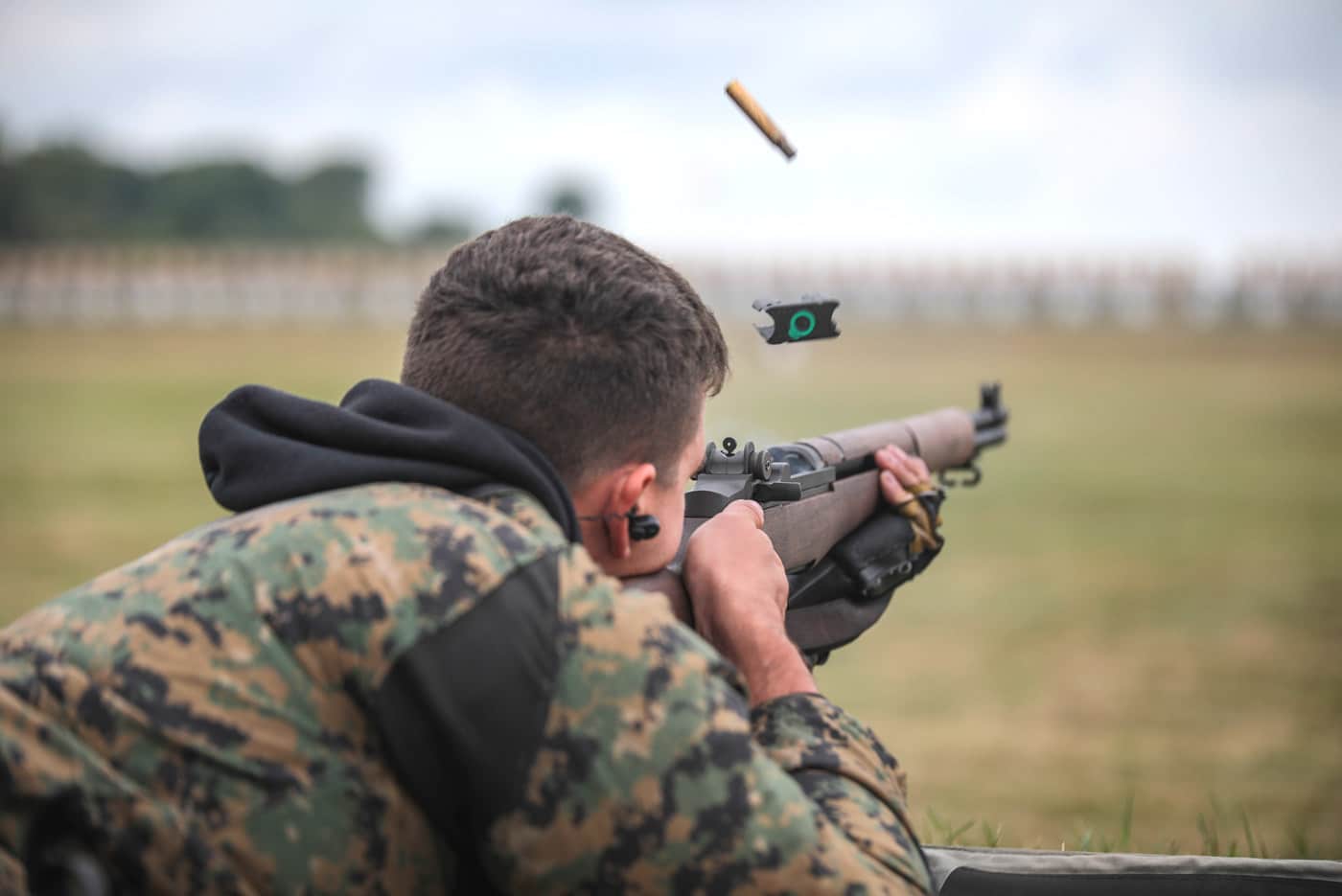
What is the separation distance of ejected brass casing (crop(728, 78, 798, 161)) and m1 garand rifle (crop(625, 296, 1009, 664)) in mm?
364

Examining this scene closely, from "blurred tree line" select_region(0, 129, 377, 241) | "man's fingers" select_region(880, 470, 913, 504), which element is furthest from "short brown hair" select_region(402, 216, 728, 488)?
"blurred tree line" select_region(0, 129, 377, 241)

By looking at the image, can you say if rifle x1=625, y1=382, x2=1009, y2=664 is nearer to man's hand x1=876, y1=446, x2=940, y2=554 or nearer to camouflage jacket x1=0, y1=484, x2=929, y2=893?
man's hand x1=876, y1=446, x2=940, y2=554

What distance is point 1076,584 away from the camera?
13375 millimetres

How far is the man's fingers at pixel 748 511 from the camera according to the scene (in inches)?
112

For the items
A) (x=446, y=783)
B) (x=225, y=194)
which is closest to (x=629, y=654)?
(x=446, y=783)

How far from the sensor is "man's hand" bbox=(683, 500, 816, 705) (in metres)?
2.37

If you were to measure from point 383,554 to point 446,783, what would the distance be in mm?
316

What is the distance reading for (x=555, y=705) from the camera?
1852 millimetres

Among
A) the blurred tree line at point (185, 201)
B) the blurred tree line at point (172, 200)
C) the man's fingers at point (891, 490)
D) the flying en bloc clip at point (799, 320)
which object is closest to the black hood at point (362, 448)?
the flying en bloc clip at point (799, 320)

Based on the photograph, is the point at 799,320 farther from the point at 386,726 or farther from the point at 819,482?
the point at 386,726

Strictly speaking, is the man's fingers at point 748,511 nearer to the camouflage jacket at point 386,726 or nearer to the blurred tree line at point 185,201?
the camouflage jacket at point 386,726

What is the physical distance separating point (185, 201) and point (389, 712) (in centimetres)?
9298

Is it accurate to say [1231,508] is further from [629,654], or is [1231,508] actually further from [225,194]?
[225,194]

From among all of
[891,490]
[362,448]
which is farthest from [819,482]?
[362,448]
